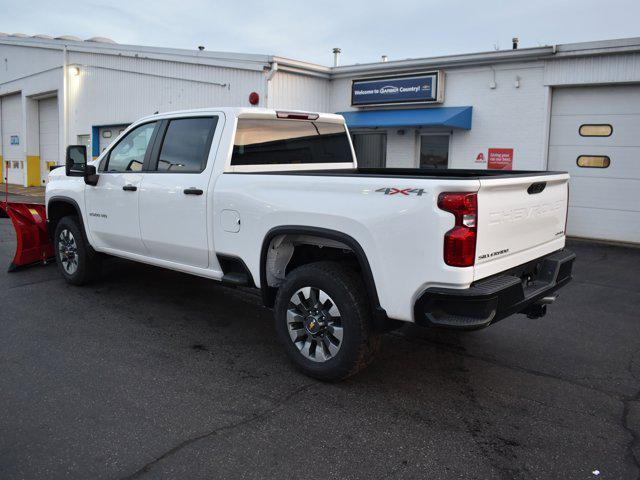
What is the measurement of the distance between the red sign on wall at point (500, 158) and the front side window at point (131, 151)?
921 centimetres

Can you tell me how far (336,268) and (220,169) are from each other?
1.44 meters

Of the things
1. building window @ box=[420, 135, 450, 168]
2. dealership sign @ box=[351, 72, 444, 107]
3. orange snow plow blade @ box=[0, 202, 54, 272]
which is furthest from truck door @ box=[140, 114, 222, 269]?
building window @ box=[420, 135, 450, 168]

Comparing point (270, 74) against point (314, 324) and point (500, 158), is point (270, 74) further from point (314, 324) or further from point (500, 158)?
point (314, 324)

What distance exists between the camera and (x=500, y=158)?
1288 centimetres

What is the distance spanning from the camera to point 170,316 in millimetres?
5711

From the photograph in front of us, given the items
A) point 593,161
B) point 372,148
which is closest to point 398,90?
point 372,148

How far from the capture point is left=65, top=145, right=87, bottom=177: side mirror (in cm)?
605

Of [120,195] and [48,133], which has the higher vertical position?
[48,133]

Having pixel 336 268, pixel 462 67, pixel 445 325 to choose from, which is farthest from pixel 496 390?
pixel 462 67

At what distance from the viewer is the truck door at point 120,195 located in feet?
18.4

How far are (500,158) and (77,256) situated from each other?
31.3 feet

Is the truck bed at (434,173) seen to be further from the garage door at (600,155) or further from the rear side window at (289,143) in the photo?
the garage door at (600,155)

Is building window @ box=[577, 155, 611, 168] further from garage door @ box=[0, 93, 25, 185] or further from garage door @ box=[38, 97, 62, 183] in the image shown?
garage door @ box=[0, 93, 25, 185]

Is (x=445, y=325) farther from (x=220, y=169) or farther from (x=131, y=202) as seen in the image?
(x=131, y=202)
